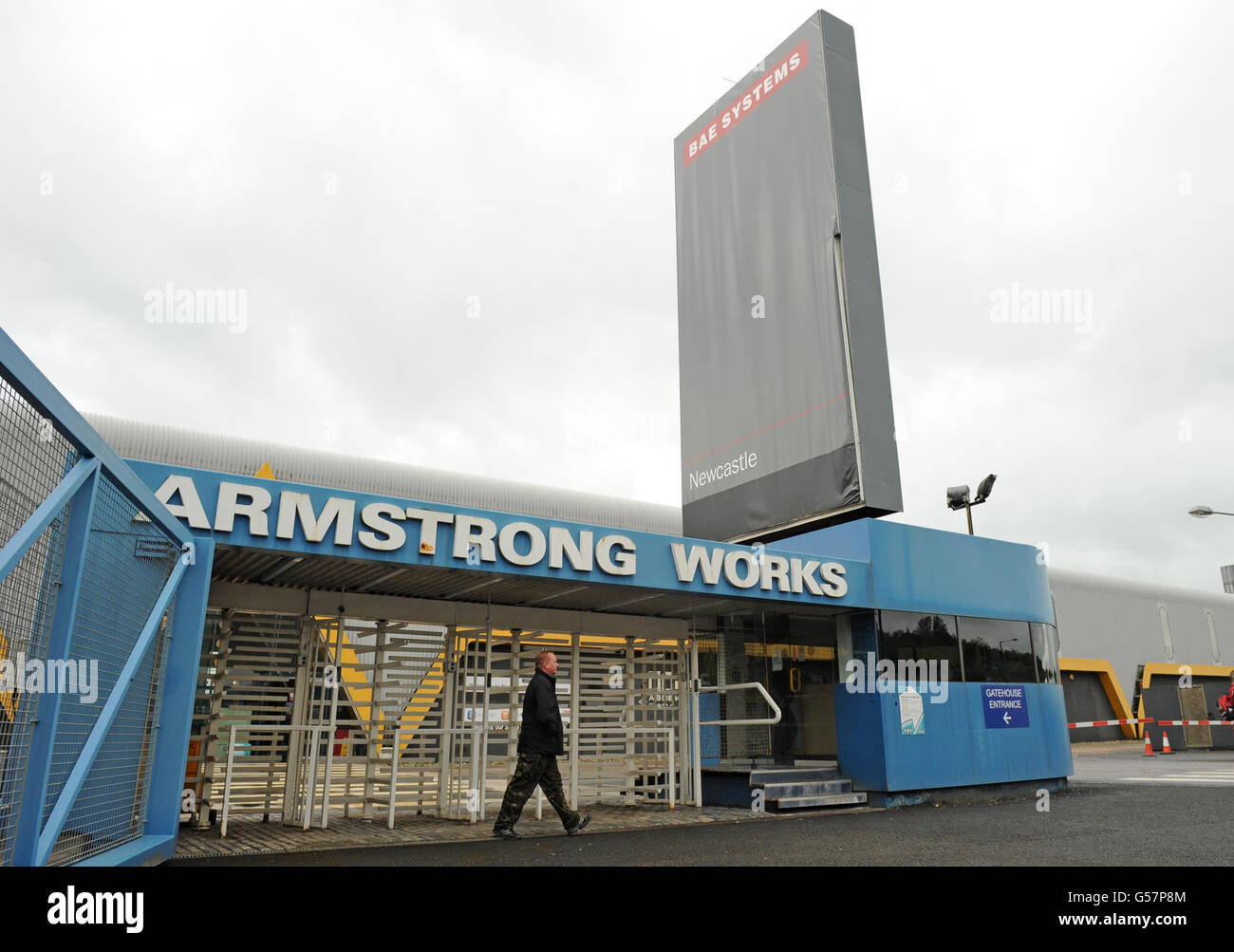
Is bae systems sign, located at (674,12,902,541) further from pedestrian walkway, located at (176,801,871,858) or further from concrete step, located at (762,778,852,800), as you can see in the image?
pedestrian walkway, located at (176,801,871,858)

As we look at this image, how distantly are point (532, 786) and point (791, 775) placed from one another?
14.6ft

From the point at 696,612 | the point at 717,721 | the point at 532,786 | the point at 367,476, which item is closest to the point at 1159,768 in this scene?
the point at 717,721

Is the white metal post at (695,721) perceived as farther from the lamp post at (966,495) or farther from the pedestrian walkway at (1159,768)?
the lamp post at (966,495)

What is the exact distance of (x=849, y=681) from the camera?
11898 mm

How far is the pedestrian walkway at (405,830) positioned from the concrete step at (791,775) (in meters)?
0.42

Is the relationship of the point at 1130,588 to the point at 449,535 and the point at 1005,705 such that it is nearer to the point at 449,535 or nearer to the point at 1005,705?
the point at 1005,705

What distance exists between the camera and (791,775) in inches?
456

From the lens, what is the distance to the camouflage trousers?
832cm

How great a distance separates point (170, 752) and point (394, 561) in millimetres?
2355

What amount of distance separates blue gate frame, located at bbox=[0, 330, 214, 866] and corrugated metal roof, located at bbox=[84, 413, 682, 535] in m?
10.1

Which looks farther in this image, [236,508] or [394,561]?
[394,561]
